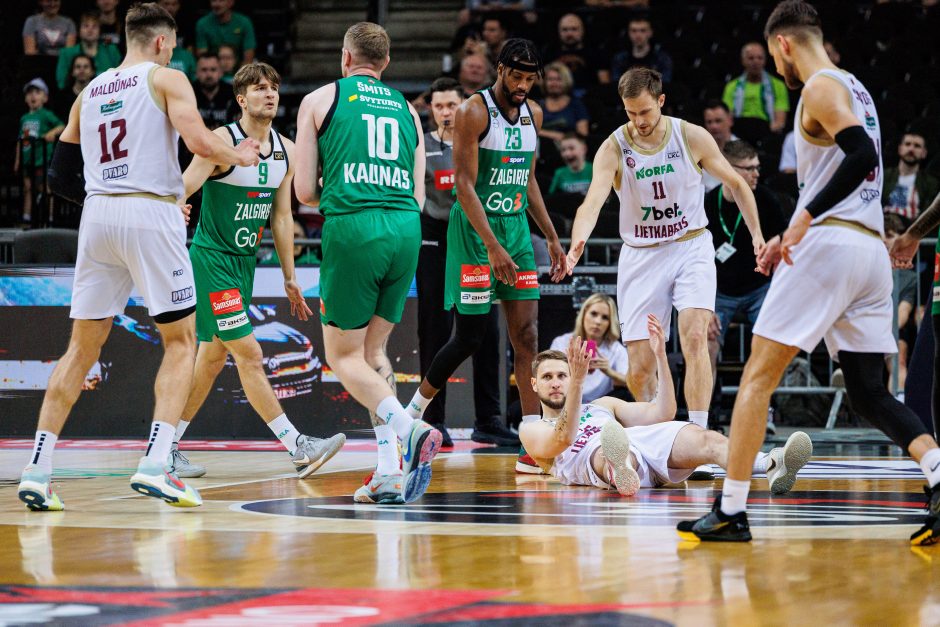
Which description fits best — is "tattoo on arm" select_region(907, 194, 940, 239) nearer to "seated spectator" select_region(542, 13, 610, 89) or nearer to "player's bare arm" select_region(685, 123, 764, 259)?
"player's bare arm" select_region(685, 123, 764, 259)

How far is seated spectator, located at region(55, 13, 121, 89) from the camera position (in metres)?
13.8

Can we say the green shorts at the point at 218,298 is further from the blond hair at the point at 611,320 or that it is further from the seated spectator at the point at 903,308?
the seated spectator at the point at 903,308

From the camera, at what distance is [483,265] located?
726 cm

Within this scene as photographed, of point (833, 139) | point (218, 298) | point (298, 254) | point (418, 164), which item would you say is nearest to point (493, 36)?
point (298, 254)

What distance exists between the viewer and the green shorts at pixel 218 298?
262 inches

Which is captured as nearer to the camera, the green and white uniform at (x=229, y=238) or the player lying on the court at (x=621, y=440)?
the player lying on the court at (x=621, y=440)

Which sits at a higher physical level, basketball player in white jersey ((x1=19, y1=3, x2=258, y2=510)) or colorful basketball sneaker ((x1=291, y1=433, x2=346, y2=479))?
basketball player in white jersey ((x1=19, y1=3, x2=258, y2=510))

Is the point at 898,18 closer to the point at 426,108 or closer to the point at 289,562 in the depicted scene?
the point at 426,108

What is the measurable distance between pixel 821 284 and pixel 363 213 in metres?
2.14

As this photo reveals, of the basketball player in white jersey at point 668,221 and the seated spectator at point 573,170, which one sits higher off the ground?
the seated spectator at point 573,170

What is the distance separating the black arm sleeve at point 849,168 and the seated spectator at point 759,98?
30.0ft

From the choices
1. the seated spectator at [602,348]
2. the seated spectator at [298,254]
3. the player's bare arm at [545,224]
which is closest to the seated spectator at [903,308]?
the seated spectator at [602,348]

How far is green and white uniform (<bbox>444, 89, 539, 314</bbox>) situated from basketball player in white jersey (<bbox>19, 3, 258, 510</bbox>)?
185 cm

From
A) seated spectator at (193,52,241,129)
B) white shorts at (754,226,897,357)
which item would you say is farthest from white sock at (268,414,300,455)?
seated spectator at (193,52,241,129)
